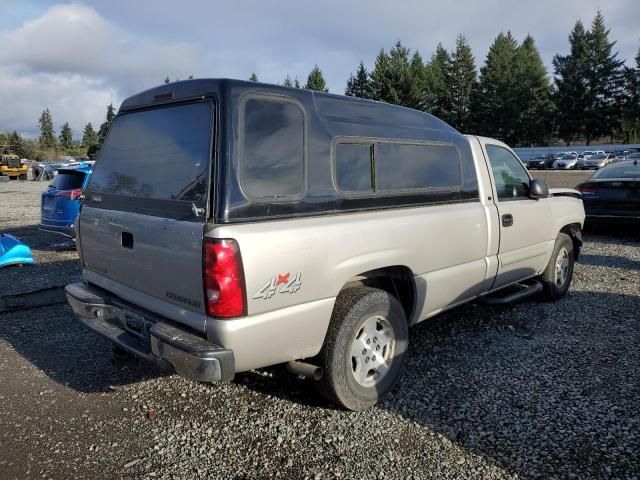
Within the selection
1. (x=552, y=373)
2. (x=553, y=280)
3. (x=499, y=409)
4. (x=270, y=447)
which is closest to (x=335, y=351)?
(x=270, y=447)

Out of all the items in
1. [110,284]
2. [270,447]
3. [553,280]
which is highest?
[110,284]

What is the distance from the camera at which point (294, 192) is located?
9.85 feet

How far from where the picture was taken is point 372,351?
3484 mm

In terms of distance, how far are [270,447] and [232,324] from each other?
90 cm

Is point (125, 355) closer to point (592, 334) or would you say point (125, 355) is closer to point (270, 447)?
→ point (270, 447)

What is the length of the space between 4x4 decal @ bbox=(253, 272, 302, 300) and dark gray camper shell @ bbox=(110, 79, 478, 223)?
36cm

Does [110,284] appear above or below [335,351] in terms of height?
above

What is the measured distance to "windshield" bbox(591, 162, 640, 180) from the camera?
9.38 metres

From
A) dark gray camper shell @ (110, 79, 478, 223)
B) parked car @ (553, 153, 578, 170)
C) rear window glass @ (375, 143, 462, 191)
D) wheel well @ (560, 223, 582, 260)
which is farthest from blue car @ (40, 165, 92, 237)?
parked car @ (553, 153, 578, 170)

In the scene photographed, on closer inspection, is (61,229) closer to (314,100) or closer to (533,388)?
(314,100)

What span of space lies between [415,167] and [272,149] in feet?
4.68

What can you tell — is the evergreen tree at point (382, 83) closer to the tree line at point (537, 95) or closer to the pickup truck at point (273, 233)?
the tree line at point (537, 95)

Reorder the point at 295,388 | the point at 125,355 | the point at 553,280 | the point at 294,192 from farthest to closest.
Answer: the point at 553,280
the point at 125,355
the point at 295,388
the point at 294,192

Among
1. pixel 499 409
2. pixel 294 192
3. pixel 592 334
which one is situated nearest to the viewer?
pixel 294 192
